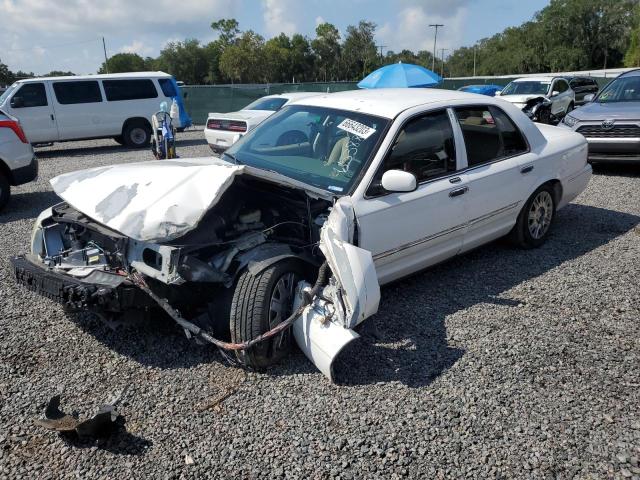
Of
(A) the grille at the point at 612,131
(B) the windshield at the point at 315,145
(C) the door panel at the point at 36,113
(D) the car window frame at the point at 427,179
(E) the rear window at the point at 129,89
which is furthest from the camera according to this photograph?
(E) the rear window at the point at 129,89

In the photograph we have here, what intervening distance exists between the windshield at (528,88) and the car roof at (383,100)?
42.0ft

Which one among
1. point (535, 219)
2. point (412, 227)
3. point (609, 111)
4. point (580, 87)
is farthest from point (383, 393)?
point (580, 87)

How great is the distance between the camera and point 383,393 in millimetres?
3121

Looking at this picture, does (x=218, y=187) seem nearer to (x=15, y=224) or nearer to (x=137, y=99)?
(x=15, y=224)

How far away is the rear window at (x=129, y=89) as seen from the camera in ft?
46.2

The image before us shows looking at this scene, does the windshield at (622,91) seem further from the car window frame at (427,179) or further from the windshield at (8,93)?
the windshield at (8,93)

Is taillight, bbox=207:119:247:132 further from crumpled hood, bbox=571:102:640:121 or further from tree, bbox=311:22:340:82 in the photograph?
tree, bbox=311:22:340:82

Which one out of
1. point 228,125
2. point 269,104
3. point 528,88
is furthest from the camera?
point 528,88

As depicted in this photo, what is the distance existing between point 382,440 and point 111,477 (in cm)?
133

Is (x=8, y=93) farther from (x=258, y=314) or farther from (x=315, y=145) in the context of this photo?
(x=258, y=314)

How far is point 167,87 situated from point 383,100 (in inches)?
476

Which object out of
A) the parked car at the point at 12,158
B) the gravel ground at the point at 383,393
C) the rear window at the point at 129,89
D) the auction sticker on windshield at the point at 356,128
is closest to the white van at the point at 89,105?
the rear window at the point at 129,89

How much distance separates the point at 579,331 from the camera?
3832 mm

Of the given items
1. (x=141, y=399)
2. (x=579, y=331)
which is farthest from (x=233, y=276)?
(x=579, y=331)
